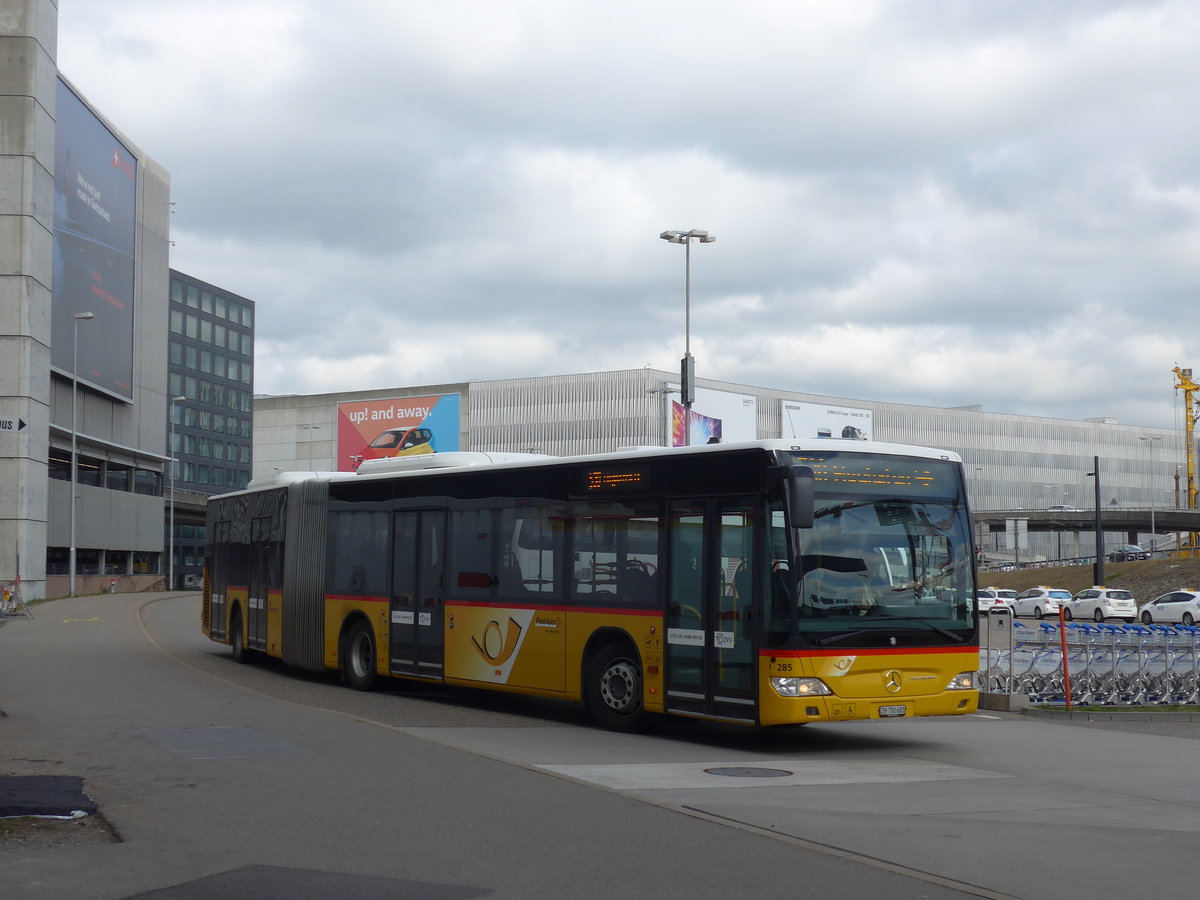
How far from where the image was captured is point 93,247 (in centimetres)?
6994

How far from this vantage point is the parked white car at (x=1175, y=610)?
177ft

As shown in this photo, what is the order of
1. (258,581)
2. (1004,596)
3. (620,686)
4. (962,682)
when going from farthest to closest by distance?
(1004,596) → (258,581) → (620,686) → (962,682)

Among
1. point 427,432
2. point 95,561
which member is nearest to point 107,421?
point 95,561

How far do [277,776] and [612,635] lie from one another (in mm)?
4792

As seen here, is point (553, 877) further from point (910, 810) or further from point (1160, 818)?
point (1160, 818)

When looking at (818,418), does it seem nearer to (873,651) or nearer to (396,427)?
(396,427)

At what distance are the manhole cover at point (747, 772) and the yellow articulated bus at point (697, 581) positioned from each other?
78cm

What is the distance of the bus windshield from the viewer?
1302 cm

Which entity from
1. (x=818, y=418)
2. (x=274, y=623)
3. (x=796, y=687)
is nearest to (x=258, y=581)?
(x=274, y=623)

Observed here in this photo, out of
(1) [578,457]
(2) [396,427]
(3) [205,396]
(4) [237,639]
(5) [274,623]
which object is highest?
(3) [205,396]

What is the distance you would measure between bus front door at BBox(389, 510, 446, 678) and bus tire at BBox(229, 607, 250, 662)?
672cm

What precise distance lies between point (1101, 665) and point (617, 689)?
7.68m

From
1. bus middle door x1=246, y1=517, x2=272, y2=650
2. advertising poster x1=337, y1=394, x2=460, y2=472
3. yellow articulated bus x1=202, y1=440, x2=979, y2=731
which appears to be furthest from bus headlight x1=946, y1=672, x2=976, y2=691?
advertising poster x1=337, y1=394, x2=460, y2=472

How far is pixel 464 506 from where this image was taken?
1738 cm
